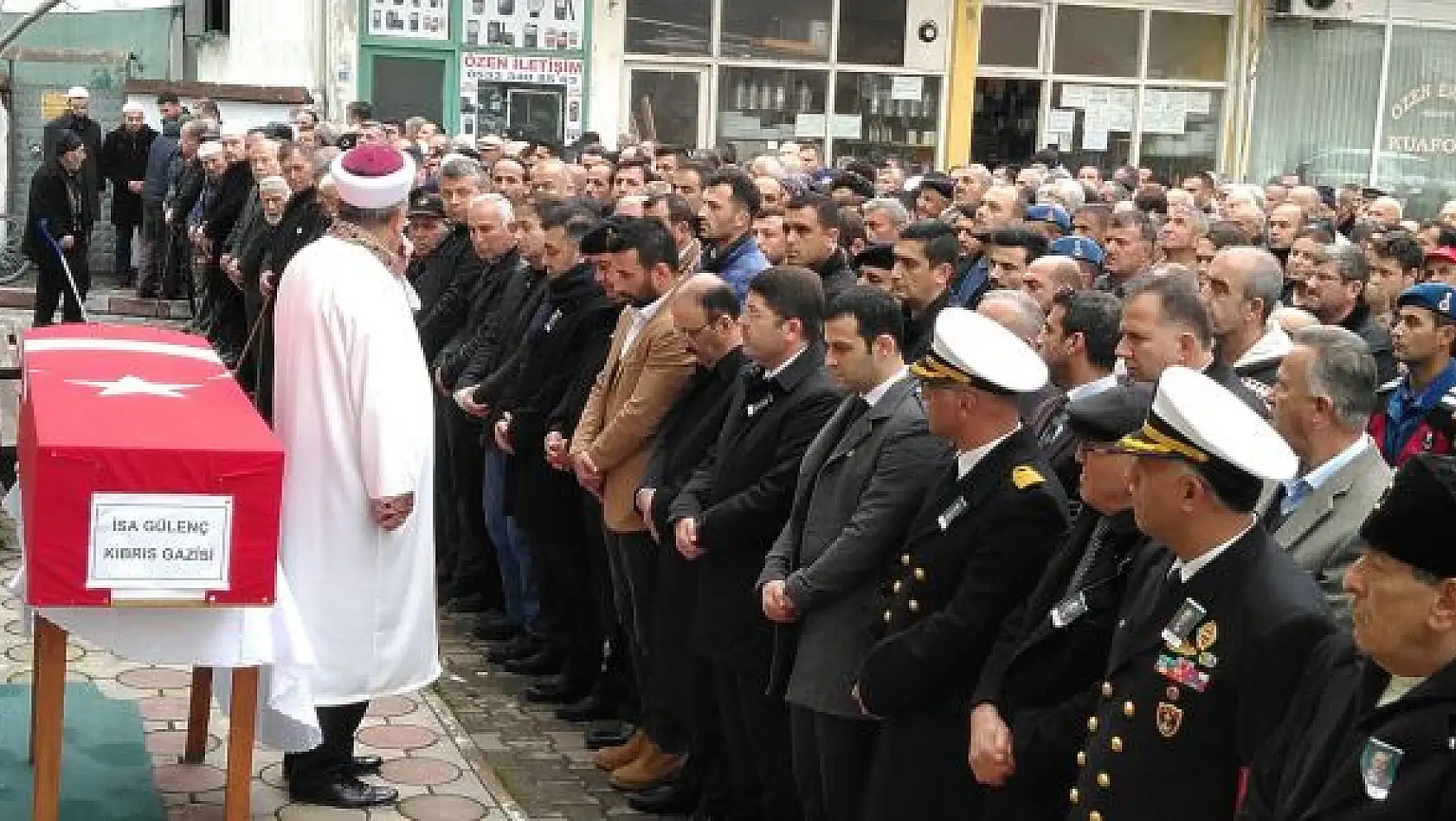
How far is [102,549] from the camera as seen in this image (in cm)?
454

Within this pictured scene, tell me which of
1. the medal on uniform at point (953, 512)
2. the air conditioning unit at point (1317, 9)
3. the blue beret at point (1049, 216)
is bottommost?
the medal on uniform at point (953, 512)

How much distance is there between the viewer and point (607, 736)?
6.68 metres

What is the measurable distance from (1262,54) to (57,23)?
1390cm

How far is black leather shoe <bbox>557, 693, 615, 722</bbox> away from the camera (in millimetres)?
6980

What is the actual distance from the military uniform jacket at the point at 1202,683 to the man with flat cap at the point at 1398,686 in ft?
0.92

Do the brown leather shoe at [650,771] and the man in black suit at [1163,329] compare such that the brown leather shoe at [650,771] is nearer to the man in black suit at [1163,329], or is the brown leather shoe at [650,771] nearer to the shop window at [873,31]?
the man in black suit at [1163,329]

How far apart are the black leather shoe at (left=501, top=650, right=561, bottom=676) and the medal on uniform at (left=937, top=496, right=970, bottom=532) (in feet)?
10.6

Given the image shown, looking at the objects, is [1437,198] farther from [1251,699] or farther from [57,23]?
[1251,699]

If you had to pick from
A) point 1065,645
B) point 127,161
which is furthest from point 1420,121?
point 1065,645

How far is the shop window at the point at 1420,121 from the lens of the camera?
22.7 m

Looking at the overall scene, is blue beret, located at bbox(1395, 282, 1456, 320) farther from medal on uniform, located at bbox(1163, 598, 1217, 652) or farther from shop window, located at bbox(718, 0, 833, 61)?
shop window, located at bbox(718, 0, 833, 61)

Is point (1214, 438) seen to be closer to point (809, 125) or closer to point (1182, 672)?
point (1182, 672)

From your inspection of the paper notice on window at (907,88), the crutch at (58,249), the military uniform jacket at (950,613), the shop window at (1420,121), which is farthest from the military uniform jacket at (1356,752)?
the shop window at (1420,121)

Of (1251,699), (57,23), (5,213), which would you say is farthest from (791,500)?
A: (57,23)
